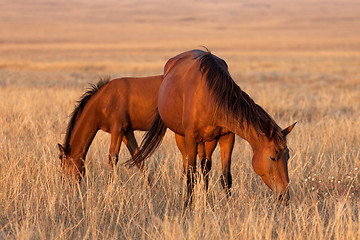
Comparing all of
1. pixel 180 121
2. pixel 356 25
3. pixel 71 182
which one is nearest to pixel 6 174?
pixel 71 182

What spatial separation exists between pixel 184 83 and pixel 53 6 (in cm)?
14392

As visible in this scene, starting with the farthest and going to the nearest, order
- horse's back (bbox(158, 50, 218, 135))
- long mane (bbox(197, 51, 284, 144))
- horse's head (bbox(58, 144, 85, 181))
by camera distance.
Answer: horse's head (bbox(58, 144, 85, 181))
horse's back (bbox(158, 50, 218, 135))
long mane (bbox(197, 51, 284, 144))

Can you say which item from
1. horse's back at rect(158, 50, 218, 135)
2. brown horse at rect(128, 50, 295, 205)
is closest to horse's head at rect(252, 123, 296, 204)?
brown horse at rect(128, 50, 295, 205)

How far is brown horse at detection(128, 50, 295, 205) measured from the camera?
413 centimetres

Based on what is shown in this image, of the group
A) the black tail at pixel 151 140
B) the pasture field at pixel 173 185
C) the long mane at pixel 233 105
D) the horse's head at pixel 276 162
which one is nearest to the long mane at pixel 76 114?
the pasture field at pixel 173 185

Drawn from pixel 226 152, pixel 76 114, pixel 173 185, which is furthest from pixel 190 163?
pixel 76 114

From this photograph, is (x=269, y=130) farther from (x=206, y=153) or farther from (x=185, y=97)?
(x=206, y=153)

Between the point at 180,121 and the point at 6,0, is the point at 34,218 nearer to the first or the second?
the point at 180,121

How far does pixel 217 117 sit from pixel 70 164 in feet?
7.22

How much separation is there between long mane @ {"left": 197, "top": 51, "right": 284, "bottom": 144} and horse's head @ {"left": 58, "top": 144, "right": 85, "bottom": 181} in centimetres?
210

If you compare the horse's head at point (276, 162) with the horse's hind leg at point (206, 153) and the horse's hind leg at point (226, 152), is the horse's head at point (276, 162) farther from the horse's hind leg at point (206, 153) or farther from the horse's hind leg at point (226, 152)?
the horse's hind leg at point (206, 153)

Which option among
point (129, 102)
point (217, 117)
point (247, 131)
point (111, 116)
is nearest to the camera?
point (247, 131)

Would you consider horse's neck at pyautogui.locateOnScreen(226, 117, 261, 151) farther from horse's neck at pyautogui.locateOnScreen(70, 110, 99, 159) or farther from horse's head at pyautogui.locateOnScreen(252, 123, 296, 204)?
horse's neck at pyautogui.locateOnScreen(70, 110, 99, 159)

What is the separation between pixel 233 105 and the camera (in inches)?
174
